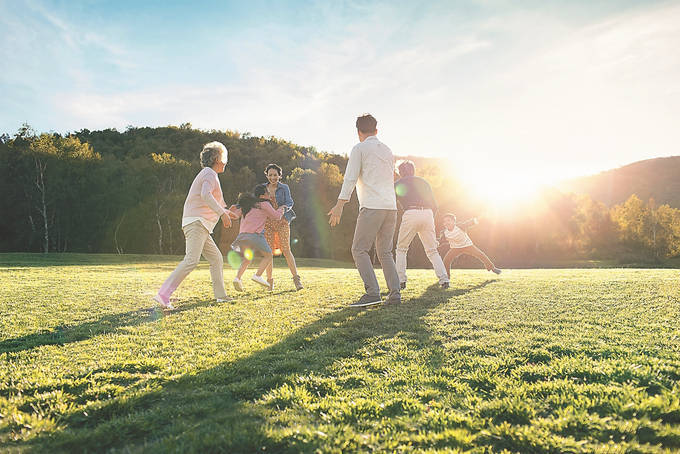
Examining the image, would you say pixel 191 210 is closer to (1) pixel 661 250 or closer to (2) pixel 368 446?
(2) pixel 368 446

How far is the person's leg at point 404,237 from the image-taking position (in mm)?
8258

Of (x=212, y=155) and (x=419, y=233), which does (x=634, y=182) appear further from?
(x=212, y=155)

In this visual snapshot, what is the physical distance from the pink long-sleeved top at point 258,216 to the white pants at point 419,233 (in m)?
2.48

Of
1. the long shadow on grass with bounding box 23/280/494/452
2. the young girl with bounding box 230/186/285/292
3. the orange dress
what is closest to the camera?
the long shadow on grass with bounding box 23/280/494/452

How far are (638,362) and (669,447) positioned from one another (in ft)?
4.79

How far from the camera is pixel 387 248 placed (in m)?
6.48

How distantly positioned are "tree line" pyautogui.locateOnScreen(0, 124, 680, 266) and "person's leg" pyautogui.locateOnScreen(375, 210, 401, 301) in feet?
104

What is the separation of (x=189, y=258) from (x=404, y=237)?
13.5 feet

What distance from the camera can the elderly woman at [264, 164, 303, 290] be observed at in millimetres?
8672

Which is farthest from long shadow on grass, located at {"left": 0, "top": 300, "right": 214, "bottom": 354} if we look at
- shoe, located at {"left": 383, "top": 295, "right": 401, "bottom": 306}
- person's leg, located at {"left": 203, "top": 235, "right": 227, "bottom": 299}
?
shoe, located at {"left": 383, "top": 295, "right": 401, "bottom": 306}

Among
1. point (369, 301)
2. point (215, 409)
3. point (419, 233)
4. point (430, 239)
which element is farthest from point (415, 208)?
point (215, 409)

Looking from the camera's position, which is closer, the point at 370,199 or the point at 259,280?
the point at 370,199

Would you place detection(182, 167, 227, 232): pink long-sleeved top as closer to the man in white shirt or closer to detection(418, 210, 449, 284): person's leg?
the man in white shirt

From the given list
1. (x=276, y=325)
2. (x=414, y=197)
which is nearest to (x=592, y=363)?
(x=276, y=325)
